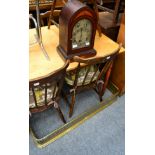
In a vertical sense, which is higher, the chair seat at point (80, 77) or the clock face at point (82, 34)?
the clock face at point (82, 34)

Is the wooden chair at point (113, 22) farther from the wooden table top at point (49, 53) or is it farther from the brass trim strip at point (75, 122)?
the brass trim strip at point (75, 122)

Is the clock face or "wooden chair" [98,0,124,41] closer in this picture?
the clock face

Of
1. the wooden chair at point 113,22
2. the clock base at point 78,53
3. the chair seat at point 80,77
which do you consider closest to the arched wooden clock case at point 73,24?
the clock base at point 78,53

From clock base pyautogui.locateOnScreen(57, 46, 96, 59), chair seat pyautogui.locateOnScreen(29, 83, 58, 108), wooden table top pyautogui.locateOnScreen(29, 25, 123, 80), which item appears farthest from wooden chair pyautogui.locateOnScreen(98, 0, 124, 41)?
chair seat pyautogui.locateOnScreen(29, 83, 58, 108)

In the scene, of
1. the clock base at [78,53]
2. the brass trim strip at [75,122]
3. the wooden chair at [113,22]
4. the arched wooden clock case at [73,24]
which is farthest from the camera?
the wooden chair at [113,22]

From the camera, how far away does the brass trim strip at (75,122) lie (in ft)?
4.45

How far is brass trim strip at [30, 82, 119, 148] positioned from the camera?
1357mm

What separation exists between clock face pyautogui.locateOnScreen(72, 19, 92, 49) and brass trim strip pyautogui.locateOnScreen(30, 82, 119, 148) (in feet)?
2.12

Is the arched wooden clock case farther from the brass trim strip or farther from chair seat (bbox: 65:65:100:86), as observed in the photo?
the brass trim strip

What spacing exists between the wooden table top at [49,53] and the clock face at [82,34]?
0.44 ft

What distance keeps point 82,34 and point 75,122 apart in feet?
2.49

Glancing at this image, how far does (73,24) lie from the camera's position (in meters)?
1.08
